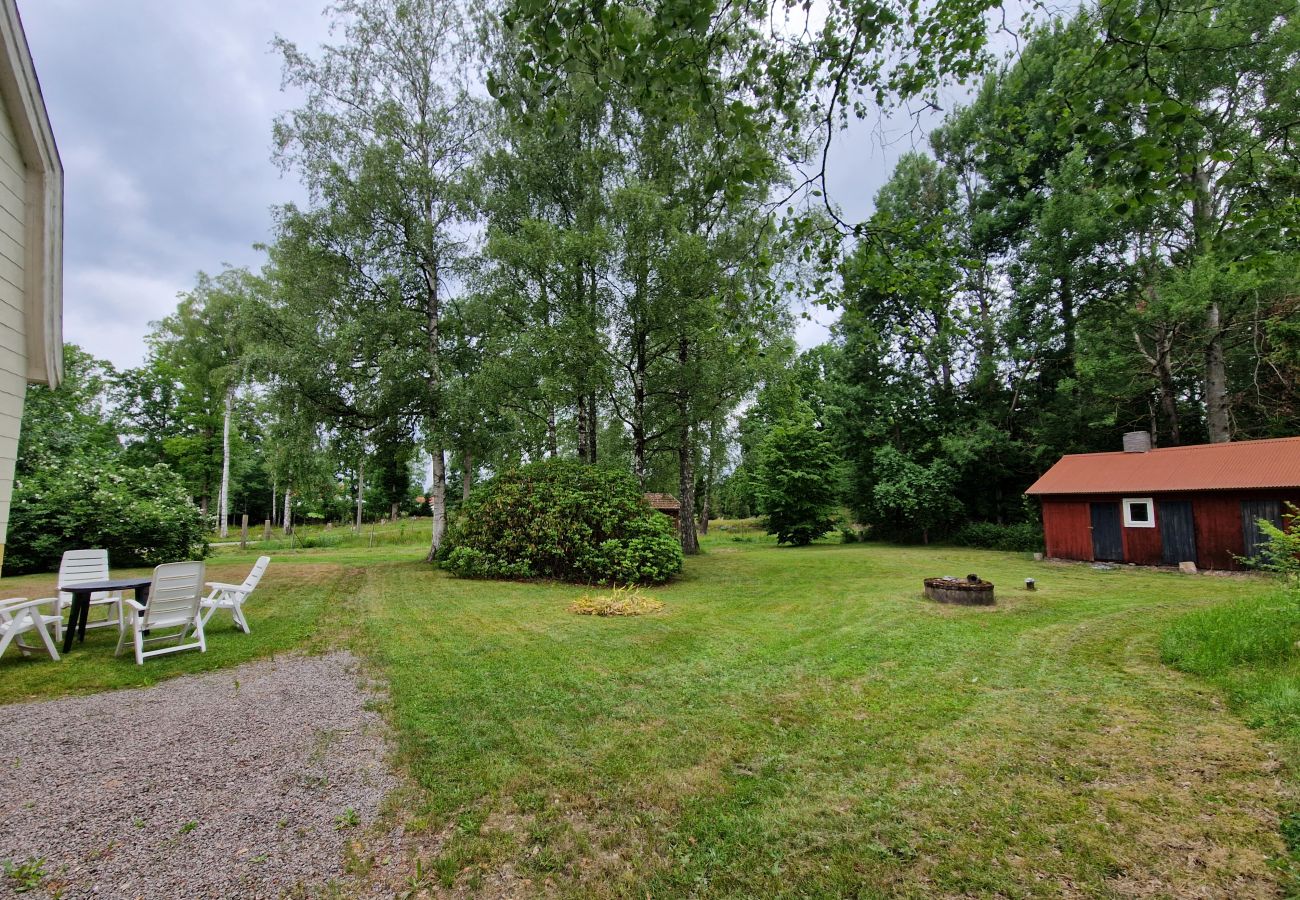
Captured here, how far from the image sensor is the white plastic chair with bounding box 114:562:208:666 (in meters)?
5.18

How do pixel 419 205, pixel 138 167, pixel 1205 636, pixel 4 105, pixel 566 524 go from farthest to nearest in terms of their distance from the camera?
pixel 419 205 → pixel 566 524 → pixel 138 167 → pixel 1205 636 → pixel 4 105

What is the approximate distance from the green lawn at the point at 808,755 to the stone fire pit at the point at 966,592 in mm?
855

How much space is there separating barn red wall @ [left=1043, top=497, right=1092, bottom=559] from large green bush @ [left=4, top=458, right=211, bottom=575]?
2426cm

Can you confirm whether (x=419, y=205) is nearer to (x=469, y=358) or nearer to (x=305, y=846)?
(x=469, y=358)

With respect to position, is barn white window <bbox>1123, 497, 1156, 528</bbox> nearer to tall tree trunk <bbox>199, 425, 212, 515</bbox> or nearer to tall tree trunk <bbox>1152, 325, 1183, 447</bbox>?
tall tree trunk <bbox>1152, 325, 1183, 447</bbox>

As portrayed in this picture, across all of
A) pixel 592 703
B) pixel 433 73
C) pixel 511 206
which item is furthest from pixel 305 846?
pixel 433 73

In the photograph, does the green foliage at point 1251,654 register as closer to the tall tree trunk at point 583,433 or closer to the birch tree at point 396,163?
the tall tree trunk at point 583,433

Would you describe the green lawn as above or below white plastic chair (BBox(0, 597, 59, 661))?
below

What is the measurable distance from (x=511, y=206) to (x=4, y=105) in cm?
1149

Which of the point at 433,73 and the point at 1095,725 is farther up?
the point at 433,73

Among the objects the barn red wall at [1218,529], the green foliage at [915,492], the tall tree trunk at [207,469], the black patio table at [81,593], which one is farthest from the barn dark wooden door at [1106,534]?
the tall tree trunk at [207,469]

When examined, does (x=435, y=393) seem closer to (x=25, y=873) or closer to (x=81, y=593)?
(x=81, y=593)

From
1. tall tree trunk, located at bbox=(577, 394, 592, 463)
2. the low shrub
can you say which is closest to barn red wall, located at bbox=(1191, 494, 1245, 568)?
the low shrub

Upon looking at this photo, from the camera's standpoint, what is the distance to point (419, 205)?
13.8 meters
